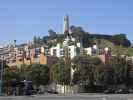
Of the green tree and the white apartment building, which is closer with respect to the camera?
the green tree

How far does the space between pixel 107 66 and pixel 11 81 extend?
27407mm

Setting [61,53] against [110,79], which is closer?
[110,79]

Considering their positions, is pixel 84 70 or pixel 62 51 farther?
pixel 62 51

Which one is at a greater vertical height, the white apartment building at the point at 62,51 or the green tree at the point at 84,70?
the white apartment building at the point at 62,51

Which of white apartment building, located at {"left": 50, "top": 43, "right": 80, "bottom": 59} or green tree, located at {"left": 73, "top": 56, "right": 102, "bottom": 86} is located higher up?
white apartment building, located at {"left": 50, "top": 43, "right": 80, "bottom": 59}

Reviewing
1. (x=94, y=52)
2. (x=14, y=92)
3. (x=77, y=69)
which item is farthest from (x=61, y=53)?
(x=14, y=92)

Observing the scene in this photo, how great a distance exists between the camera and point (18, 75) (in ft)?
421

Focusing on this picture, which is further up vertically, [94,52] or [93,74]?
[94,52]

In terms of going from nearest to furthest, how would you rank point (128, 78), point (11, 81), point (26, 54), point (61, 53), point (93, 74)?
point (11, 81) → point (93, 74) → point (128, 78) → point (61, 53) → point (26, 54)

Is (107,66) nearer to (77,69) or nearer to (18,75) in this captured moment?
(77,69)

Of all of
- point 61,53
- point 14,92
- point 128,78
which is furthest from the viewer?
point 61,53

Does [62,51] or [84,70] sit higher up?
[62,51]

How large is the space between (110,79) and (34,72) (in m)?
21.0

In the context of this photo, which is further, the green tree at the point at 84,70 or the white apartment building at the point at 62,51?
the white apartment building at the point at 62,51
